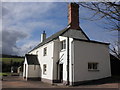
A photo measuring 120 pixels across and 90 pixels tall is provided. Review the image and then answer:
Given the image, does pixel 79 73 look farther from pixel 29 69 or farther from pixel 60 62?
pixel 29 69

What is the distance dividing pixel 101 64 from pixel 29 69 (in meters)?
12.6

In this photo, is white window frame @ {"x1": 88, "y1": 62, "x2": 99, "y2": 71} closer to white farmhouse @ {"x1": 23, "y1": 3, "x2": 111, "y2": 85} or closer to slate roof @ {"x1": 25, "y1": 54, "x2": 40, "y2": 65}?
white farmhouse @ {"x1": 23, "y1": 3, "x2": 111, "y2": 85}

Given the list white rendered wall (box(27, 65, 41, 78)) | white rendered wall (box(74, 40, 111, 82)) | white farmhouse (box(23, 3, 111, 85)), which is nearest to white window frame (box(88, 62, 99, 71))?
white farmhouse (box(23, 3, 111, 85))

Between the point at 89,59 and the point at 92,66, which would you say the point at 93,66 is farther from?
the point at 89,59

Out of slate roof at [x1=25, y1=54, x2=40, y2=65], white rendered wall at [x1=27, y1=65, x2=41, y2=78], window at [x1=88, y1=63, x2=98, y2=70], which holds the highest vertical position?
slate roof at [x1=25, y1=54, x2=40, y2=65]

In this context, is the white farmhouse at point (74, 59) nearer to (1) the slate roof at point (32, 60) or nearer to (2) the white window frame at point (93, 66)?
(2) the white window frame at point (93, 66)

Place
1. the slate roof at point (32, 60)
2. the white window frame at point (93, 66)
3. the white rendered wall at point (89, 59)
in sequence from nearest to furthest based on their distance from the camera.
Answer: the white rendered wall at point (89, 59) → the white window frame at point (93, 66) → the slate roof at point (32, 60)

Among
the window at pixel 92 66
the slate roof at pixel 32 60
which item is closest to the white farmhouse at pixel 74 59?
the window at pixel 92 66

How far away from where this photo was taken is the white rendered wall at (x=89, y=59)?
18.7m

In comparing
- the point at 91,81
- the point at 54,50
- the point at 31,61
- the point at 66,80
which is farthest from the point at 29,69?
the point at 91,81

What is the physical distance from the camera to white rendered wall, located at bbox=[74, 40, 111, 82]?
1869 centimetres

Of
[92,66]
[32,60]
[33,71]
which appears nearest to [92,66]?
[92,66]

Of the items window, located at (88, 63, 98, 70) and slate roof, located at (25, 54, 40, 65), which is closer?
window, located at (88, 63, 98, 70)

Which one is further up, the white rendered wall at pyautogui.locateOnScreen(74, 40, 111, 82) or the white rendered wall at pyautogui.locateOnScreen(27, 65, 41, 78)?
the white rendered wall at pyautogui.locateOnScreen(74, 40, 111, 82)
